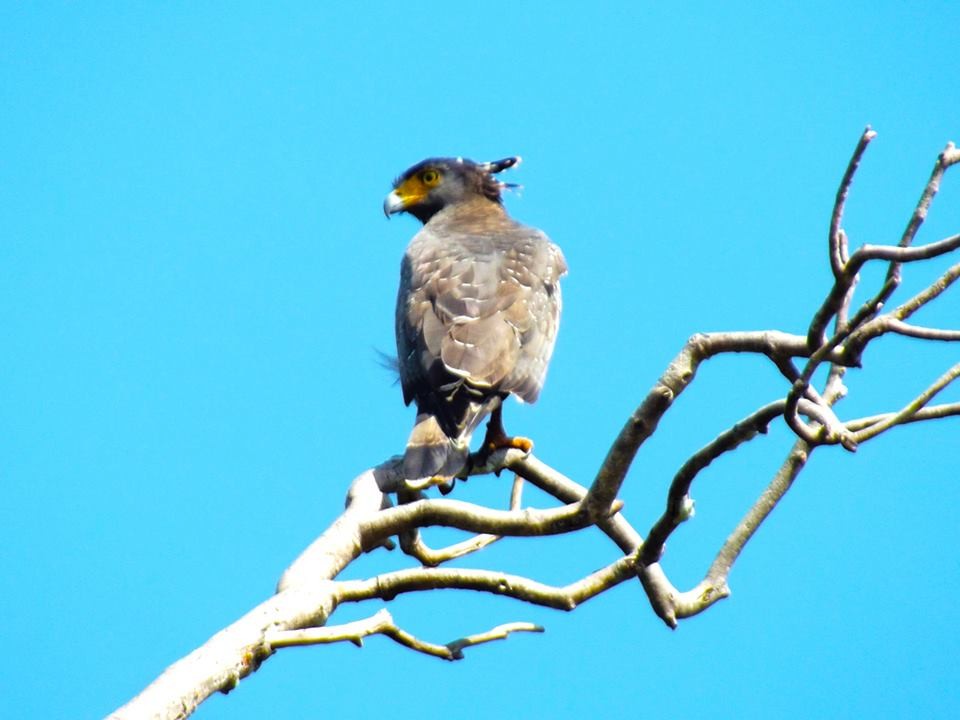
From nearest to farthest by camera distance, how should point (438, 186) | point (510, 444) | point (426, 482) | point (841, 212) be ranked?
point (841, 212)
point (426, 482)
point (510, 444)
point (438, 186)

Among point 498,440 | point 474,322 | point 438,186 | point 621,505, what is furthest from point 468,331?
point 438,186

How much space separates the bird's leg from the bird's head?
2.47 metres

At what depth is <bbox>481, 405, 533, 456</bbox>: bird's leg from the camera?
4.99 m

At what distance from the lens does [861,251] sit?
10.00 feet

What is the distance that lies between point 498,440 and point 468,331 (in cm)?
46

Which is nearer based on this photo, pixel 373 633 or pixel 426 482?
pixel 373 633

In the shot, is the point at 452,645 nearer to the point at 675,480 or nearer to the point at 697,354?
the point at 675,480

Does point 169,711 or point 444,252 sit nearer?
point 169,711

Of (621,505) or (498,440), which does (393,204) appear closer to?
(498,440)

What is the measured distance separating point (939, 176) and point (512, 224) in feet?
12.6

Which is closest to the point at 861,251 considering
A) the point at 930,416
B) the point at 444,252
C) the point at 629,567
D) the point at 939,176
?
the point at 939,176

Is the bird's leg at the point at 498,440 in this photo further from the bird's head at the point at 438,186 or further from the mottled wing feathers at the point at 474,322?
the bird's head at the point at 438,186

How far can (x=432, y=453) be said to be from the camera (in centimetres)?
451

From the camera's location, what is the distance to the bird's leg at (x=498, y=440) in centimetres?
499
